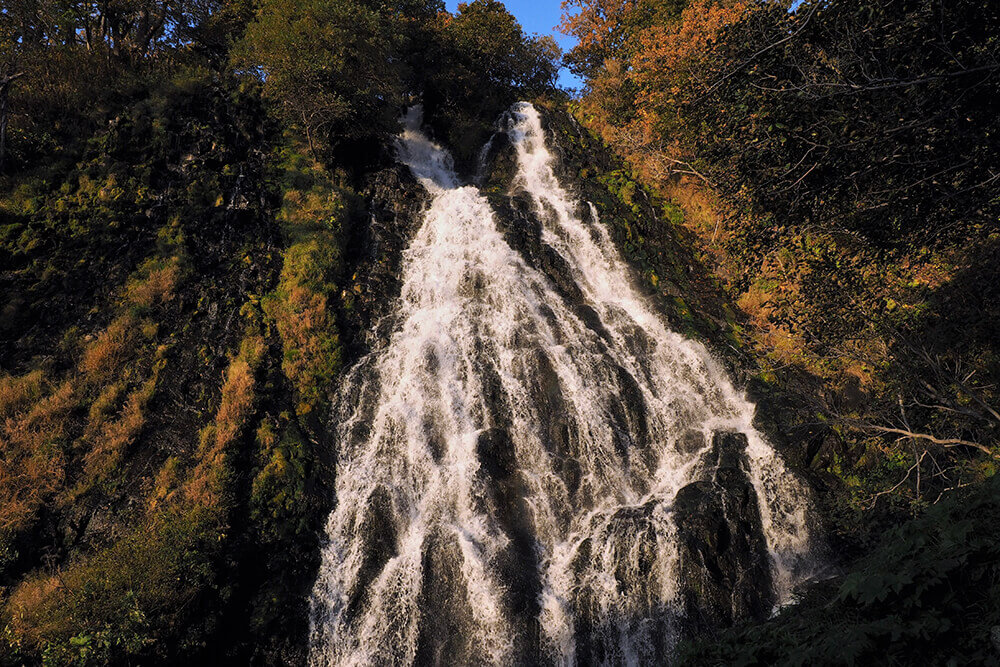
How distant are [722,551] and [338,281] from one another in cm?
1424

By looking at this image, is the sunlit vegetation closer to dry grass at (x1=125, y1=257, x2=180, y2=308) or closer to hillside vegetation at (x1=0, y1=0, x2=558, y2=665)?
hillside vegetation at (x1=0, y1=0, x2=558, y2=665)

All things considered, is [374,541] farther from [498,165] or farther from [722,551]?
[498,165]

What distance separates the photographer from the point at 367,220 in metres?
20.2

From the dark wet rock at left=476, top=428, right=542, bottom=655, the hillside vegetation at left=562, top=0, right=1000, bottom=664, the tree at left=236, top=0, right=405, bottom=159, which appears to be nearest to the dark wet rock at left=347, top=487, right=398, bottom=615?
the dark wet rock at left=476, top=428, right=542, bottom=655

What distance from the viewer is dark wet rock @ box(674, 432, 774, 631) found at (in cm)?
1074

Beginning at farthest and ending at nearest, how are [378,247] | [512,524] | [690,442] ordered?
[378,247], [690,442], [512,524]

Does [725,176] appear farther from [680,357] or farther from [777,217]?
[680,357]

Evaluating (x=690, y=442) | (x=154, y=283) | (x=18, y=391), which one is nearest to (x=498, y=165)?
(x=154, y=283)

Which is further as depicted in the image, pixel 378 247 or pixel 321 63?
pixel 321 63

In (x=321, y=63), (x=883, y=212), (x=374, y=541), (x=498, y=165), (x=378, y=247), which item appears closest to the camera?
(x=883, y=212)

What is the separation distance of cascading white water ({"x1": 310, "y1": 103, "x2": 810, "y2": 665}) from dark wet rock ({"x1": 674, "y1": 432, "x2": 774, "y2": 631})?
0.36m

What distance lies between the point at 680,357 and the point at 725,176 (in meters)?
A: 9.79

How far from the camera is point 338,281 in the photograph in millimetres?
17375

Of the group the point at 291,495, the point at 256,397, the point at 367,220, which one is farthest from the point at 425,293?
the point at 291,495
